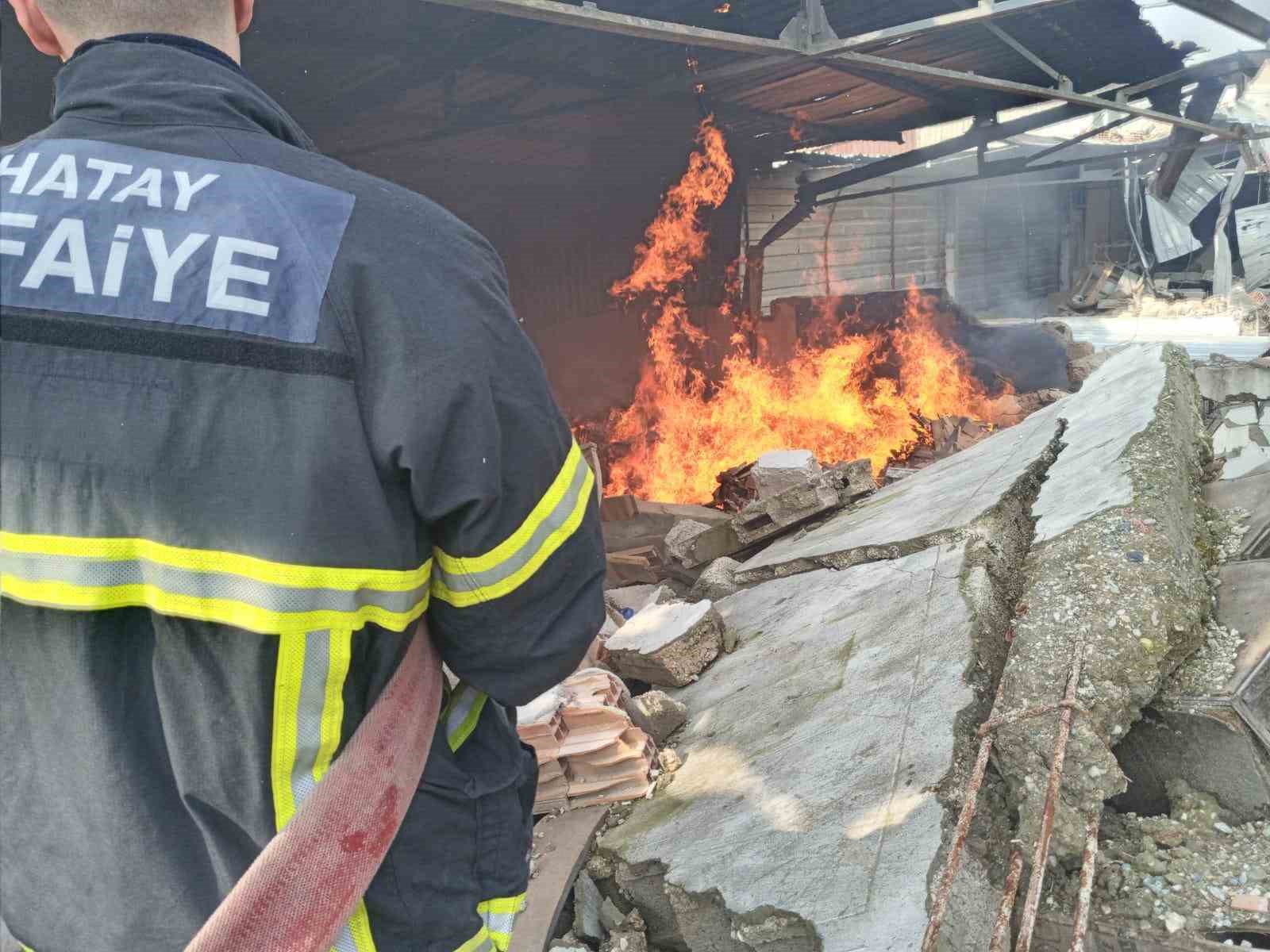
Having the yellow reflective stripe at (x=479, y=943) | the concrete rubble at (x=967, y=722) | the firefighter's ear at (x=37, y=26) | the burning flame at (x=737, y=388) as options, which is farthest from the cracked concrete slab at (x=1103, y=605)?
the burning flame at (x=737, y=388)

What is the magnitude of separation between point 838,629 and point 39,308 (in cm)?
284

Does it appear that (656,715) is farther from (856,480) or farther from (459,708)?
(856,480)

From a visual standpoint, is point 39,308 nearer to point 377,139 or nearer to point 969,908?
point 969,908

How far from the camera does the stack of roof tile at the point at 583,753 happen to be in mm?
2904

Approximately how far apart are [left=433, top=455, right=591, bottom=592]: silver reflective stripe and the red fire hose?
145mm

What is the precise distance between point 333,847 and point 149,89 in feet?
3.52

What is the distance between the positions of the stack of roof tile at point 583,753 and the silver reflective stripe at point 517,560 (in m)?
1.71

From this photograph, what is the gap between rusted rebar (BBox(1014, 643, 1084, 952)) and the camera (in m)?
1.88

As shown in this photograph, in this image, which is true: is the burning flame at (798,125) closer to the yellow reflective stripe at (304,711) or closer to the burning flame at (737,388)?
the burning flame at (737,388)

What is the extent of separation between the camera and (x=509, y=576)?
1272 millimetres

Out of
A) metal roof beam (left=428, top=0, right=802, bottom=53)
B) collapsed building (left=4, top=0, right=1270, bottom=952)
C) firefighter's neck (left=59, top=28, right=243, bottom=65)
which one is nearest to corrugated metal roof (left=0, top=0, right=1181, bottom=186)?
collapsed building (left=4, top=0, right=1270, bottom=952)

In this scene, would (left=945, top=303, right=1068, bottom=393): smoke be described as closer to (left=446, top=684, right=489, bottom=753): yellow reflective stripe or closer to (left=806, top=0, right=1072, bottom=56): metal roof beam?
(left=806, top=0, right=1072, bottom=56): metal roof beam

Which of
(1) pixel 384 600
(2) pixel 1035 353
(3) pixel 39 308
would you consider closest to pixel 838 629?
(1) pixel 384 600

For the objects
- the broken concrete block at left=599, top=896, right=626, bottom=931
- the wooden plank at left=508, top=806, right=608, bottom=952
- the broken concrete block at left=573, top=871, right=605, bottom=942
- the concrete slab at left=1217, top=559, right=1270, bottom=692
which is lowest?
the broken concrete block at left=599, top=896, right=626, bottom=931
